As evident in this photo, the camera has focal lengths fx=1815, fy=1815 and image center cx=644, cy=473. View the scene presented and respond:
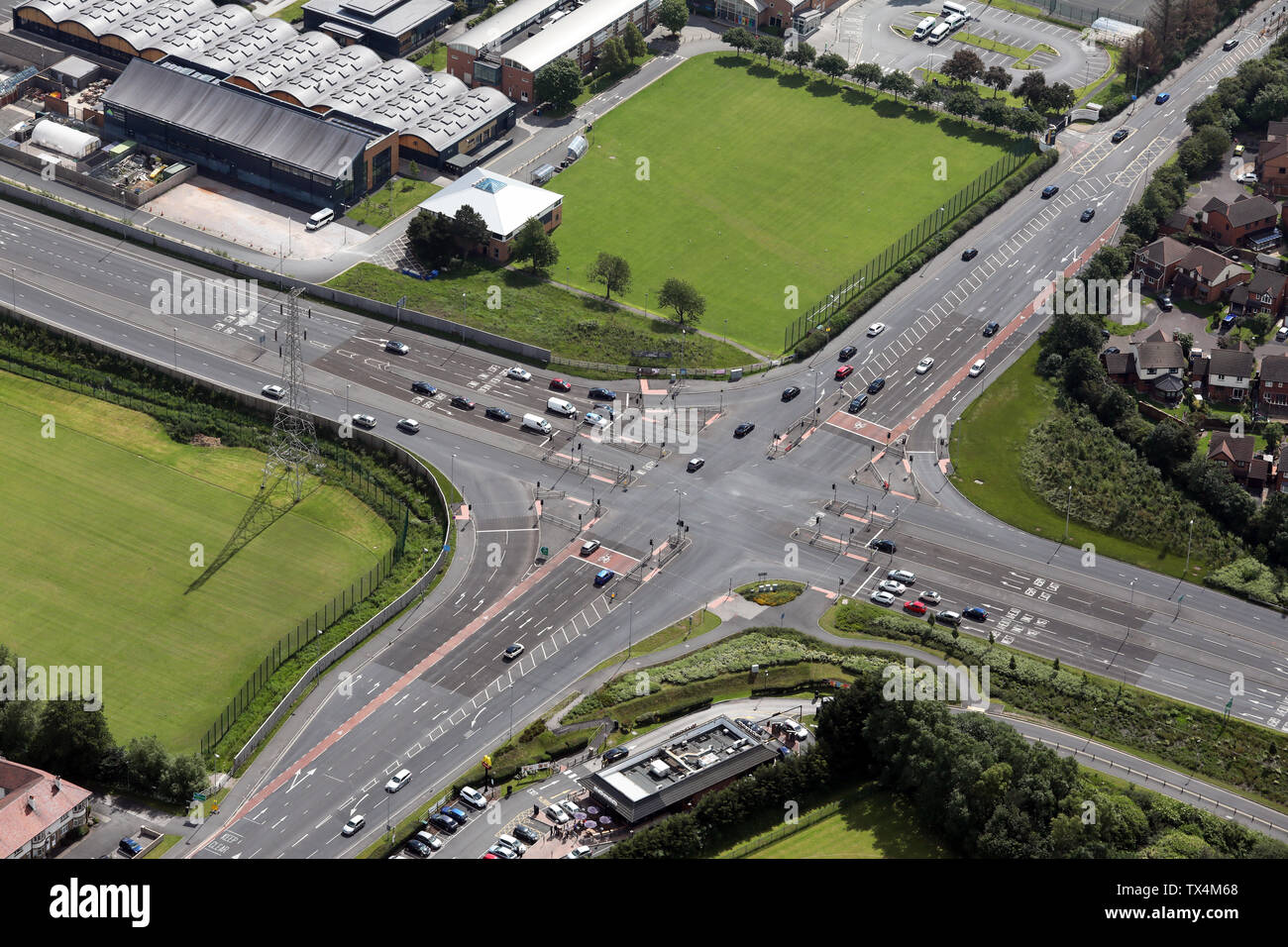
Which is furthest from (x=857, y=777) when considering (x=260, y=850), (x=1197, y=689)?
(x=260, y=850)

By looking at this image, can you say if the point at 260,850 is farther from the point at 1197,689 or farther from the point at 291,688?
the point at 1197,689

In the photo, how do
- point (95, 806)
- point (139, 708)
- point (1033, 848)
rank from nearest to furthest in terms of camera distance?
1. point (1033, 848)
2. point (95, 806)
3. point (139, 708)

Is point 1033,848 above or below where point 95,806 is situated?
above

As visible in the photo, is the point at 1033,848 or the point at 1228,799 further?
the point at 1228,799

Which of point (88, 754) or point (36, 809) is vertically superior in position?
point (36, 809)

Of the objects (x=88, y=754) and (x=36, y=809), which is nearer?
(x=36, y=809)

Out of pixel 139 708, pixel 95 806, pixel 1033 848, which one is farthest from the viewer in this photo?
pixel 139 708
